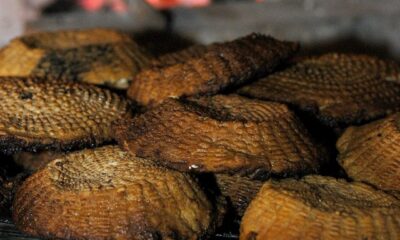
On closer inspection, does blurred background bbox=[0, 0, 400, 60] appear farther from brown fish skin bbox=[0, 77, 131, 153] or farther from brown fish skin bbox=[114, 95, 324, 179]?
brown fish skin bbox=[114, 95, 324, 179]

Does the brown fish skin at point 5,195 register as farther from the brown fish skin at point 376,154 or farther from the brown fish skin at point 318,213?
the brown fish skin at point 376,154

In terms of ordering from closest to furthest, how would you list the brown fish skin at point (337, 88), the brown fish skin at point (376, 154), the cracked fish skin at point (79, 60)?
1. the brown fish skin at point (376, 154)
2. the brown fish skin at point (337, 88)
3. the cracked fish skin at point (79, 60)

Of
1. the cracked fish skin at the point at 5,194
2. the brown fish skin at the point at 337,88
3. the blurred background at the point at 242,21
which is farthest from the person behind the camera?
the blurred background at the point at 242,21

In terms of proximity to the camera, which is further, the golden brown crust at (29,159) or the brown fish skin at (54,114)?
the golden brown crust at (29,159)

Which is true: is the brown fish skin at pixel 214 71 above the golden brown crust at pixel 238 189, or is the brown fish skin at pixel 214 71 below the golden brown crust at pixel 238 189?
above

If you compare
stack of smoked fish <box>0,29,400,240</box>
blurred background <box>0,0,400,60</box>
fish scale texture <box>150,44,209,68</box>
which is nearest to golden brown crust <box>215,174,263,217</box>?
stack of smoked fish <box>0,29,400,240</box>

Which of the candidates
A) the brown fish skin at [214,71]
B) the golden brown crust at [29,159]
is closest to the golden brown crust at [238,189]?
the brown fish skin at [214,71]

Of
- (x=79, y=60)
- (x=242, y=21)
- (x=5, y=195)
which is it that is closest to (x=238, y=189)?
(x=5, y=195)
